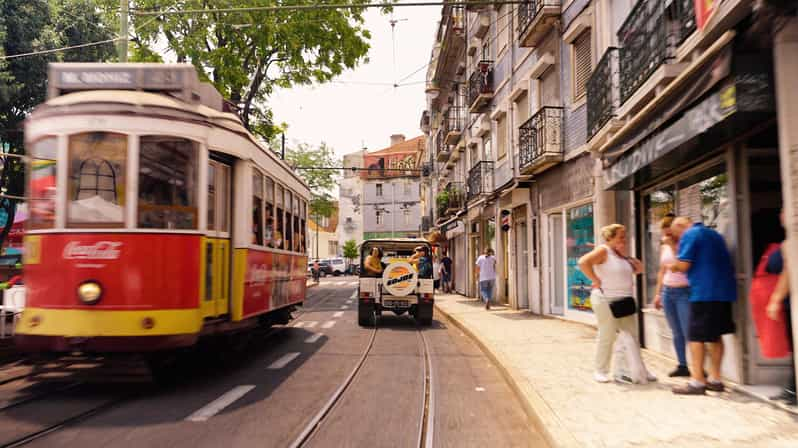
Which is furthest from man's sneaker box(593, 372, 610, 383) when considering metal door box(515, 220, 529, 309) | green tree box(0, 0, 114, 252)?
green tree box(0, 0, 114, 252)

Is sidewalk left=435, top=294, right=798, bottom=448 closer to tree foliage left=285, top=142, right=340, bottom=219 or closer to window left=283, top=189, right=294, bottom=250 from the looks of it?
window left=283, top=189, right=294, bottom=250

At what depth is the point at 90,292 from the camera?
20.9ft

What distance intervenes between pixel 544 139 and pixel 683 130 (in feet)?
29.1

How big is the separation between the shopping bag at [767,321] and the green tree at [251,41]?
15.7 meters

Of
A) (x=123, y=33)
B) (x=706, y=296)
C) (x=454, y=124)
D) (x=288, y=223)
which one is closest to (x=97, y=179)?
(x=288, y=223)

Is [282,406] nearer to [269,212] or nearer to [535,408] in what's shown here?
[535,408]

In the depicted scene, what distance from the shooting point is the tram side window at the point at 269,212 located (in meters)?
9.46

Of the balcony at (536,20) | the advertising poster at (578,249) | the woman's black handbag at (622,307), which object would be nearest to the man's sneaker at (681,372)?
the woman's black handbag at (622,307)

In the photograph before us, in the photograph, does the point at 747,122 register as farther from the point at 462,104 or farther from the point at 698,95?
the point at 462,104

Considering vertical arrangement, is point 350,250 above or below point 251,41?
below

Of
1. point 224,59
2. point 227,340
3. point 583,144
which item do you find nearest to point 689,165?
point 583,144

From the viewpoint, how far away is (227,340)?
9.51 m

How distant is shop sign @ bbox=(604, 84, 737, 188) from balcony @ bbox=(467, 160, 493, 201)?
45.0 feet

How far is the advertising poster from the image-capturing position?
1373 centimetres
